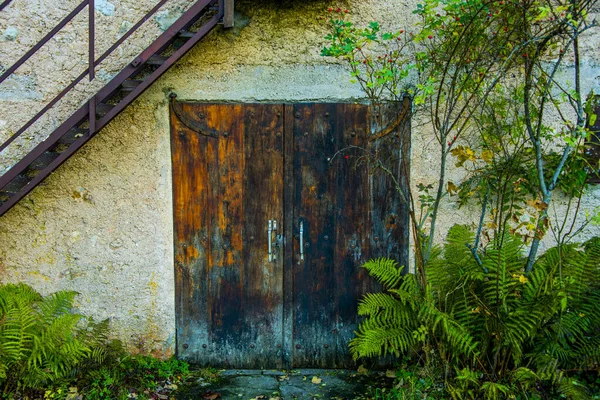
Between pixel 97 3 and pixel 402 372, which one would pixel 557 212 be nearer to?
pixel 402 372

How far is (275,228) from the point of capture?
4.52m

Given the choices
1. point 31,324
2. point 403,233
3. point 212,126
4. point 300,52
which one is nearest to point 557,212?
point 403,233

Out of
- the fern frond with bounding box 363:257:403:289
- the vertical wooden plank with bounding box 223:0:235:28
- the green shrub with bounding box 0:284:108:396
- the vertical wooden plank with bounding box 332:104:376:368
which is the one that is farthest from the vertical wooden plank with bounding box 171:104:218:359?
the fern frond with bounding box 363:257:403:289

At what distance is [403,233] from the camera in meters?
4.55

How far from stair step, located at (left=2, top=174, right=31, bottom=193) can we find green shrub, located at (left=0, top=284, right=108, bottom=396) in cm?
80

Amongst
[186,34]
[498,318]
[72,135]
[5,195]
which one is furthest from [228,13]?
[498,318]

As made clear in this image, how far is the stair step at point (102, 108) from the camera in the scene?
390 centimetres

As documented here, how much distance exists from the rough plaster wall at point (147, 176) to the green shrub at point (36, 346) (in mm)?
339

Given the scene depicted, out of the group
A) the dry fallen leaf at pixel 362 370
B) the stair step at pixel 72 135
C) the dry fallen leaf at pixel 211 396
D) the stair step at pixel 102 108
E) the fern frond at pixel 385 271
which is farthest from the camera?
the dry fallen leaf at pixel 362 370

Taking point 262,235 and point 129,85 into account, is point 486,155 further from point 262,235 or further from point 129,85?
point 129,85

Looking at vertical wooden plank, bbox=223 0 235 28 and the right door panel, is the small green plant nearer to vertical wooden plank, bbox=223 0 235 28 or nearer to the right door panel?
the right door panel

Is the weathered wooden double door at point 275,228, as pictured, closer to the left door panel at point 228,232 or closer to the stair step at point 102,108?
the left door panel at point 228,232

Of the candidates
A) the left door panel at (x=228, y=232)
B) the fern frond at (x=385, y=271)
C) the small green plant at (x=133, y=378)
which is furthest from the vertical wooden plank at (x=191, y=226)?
the fern frond at (x=385, y=271)

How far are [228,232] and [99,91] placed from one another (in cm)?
145
